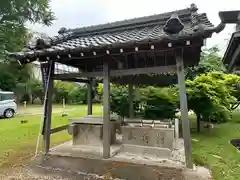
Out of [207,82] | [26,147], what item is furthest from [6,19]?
[207,82]

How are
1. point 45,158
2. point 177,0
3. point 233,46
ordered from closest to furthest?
point 233,46 < point 45,158 < point 177,0

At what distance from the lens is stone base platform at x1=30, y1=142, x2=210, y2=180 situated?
12.8ft

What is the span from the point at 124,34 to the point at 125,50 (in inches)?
62.9

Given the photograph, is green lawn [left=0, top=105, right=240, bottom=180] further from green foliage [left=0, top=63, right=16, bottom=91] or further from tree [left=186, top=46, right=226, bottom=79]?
green foliage [left=0, top=63, right=16, bottom=91]

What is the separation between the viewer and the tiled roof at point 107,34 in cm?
461

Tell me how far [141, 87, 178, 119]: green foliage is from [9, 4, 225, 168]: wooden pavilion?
73.0 inches

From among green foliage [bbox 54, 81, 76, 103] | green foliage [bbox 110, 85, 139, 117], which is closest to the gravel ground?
green foliage [bbox 110, 85, 139, 117]

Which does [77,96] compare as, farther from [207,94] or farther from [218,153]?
[218,153]

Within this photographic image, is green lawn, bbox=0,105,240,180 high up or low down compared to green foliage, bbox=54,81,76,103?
down

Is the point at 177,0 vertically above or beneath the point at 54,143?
above

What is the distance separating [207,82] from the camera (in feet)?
23.9

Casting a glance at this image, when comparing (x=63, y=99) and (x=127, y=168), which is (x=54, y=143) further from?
(x=63, y=99)

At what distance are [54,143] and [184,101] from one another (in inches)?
163

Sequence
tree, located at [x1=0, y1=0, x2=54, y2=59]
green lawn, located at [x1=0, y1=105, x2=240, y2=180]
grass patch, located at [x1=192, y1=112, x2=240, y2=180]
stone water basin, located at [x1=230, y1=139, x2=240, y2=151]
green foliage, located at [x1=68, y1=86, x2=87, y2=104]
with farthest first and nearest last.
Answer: green foliage, located at [x1=68, y1=86, x2=87, y2=104] < tree, located at [x1=0, y1=0, x2=54, y2=59] < stone water basin, located at [x1=230, y1=139, x2=240, y2=151] < green lawn, located at [x1=0, y1=105, x2=240, y2=180] < grass patch, located at [x1=192, y1=112, x2=240, y2=180]
